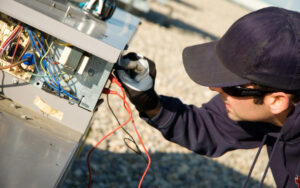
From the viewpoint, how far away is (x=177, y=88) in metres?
5.63

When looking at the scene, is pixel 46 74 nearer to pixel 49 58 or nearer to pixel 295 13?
pixel 49 58

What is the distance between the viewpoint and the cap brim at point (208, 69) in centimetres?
153

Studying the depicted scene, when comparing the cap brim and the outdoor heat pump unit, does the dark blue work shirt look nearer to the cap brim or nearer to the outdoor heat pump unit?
the cap brim

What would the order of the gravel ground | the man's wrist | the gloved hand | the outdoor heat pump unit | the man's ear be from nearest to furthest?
the outdoor heat pump unit < the man's ear < the gloved hand < the man's wrist < the gravel ground

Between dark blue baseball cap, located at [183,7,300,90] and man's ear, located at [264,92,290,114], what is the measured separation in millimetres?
60

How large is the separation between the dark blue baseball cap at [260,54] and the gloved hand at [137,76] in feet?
0.79

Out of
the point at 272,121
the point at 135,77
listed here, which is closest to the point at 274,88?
the point at 272,121

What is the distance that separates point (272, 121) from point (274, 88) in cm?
37

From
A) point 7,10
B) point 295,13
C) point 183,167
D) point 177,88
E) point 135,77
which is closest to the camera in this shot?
point 7,10

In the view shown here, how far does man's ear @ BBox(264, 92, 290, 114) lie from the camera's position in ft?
5.00

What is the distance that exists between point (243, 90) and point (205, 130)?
550 millimetres

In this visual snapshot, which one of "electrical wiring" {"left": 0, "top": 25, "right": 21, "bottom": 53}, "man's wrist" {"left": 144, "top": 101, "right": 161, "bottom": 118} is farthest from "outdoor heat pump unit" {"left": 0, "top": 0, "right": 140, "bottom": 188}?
"man's wrist" {"left": 144, "top": 101, "right": 161, "bottom": 118}

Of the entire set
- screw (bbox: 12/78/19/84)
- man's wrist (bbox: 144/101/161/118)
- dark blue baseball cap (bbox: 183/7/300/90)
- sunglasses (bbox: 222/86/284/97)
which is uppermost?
dark blue baseball cap (bbox: 183/7/300/90)

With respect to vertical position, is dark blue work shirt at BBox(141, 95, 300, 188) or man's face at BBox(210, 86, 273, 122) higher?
man's face at BBox(210, 86, 273, 122)
